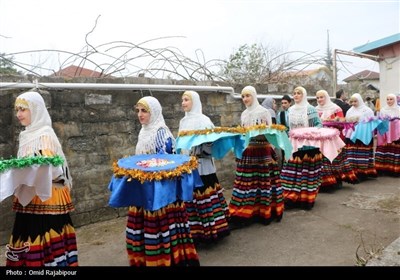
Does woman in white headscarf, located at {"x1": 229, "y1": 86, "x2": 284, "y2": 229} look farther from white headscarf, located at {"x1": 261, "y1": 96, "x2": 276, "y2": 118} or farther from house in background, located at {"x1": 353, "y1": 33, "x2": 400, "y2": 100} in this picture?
house in background, located at {"x1": 353, "y1": 33, "x2": 400, "y2": 100}

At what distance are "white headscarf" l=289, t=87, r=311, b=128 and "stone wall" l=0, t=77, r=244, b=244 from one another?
7.30 feet

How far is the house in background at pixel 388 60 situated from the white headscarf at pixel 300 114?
284 inches

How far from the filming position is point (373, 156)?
8.23 meters

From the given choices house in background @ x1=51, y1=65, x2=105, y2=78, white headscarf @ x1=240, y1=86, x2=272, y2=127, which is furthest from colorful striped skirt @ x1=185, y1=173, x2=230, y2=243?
house in background @ x1=51, y1=65, x2=105, y2=78

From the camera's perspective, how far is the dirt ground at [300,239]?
4.11 metres

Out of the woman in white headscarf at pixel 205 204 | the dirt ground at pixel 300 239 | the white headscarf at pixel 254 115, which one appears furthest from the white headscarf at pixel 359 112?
the woman in white headscarf at pixel 205 204

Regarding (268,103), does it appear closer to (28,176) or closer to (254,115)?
(254,115)

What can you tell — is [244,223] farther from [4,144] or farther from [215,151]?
[4,144]

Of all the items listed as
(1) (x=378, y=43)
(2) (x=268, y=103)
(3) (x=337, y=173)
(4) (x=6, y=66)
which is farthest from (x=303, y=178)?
(1) (x=378, y=43)

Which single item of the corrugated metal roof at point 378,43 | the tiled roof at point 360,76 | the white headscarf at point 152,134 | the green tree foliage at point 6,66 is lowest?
the white headscarf at point 152,134

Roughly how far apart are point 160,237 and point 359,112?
6.23 meters

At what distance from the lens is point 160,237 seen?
3438mm

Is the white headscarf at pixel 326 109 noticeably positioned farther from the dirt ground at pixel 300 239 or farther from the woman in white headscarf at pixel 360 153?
the dirt ground at pixel 300 239
